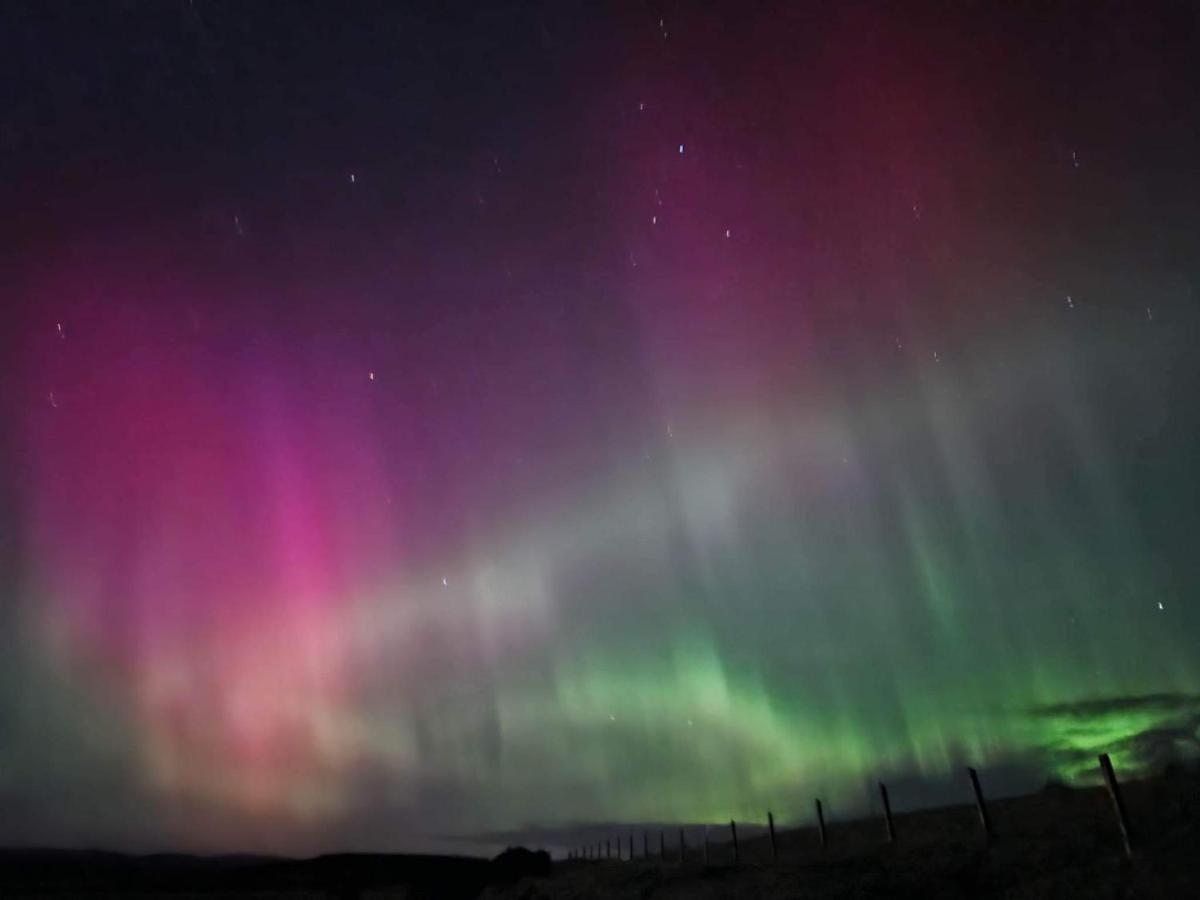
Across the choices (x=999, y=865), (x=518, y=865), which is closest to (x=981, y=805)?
(x=999, y=865)

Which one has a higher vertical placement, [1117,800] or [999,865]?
[1117,800]

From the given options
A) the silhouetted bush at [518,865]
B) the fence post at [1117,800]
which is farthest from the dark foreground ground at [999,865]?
the silhouetted bush at [518,865]

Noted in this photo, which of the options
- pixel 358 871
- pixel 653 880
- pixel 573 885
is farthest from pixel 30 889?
pixel 653 880

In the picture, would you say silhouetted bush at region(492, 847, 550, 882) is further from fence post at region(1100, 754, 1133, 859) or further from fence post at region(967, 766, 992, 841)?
fence post at region(1100, 754, 1133, 859)

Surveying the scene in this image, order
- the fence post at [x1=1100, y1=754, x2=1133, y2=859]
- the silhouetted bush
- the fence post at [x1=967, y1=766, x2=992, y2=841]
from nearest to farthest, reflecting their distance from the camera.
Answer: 1. the fence post at [x1=1100, y1=754, x2=1133, y2=859]
2. the fence post at [x1=967, y1=766, x2=992, y2=841]
3. the silhouetted bush

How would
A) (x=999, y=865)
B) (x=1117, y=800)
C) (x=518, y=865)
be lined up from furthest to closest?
(x=518, y=865)
(x=999, y=865)
(x=1117, y=800)

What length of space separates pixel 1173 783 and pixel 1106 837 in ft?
29.0

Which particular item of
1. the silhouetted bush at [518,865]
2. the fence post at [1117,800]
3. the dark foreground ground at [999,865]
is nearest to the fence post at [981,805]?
the dark foreground ground at [999,865]

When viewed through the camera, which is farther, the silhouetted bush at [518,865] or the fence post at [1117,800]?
the silhouetted bush at [518,865]

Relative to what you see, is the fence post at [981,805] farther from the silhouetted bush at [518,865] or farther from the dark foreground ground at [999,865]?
the silhouetted bush at [518,865]

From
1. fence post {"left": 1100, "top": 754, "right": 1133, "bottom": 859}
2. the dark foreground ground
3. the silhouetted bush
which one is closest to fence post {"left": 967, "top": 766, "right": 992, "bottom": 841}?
the dark foreground ground

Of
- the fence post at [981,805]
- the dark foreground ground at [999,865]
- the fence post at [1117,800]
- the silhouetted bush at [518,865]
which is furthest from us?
the silhouetted bush at [518,865]

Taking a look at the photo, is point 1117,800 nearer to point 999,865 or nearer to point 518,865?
point 999,865

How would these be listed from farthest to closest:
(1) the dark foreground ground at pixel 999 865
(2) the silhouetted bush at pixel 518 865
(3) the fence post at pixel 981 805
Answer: (2) the silhouetted bush at pixel 518 865 → (3) the fence post at pixel 981 805 → (1) the dark foreground ground at pixel 999 865
